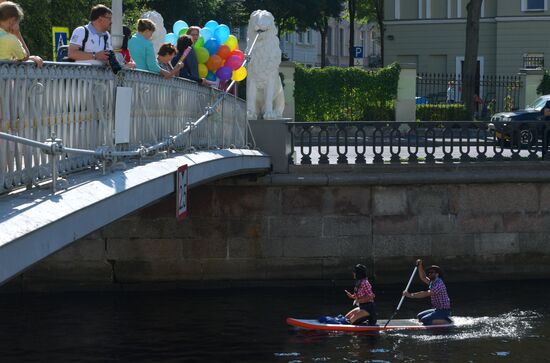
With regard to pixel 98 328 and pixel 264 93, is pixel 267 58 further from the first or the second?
pixel 98 328

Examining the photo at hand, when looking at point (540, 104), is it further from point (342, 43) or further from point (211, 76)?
point (342, 43)

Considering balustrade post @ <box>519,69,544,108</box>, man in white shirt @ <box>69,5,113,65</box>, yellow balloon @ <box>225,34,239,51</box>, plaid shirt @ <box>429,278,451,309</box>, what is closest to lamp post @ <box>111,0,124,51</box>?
man in white shirt @ <box>69,5,113,65</box>

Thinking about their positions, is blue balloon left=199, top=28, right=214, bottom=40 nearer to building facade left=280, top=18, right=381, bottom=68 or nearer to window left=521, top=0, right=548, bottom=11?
window left=521, top=0, right=548, bottom=11

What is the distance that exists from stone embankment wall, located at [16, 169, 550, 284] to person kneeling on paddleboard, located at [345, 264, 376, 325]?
2.80 metres

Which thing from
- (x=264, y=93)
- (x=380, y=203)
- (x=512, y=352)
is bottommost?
(x=512, y=352)

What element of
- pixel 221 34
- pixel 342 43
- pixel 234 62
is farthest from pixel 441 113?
pixel 342 43

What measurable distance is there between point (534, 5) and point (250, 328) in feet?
118

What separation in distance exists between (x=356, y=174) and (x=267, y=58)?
2.16 metres

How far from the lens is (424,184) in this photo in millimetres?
20641

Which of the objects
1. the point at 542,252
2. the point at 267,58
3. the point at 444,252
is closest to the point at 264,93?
the point at 267,58

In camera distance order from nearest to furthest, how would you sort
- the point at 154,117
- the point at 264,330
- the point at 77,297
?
1. the point at 154,117
2. the point at 264,330
3. the point at 77,297

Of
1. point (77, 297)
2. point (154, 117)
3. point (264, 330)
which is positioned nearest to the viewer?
point (154, 117)

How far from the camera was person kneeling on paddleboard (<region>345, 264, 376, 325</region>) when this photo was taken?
17.4m

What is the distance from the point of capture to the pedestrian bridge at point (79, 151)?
8.38 m
